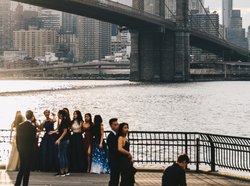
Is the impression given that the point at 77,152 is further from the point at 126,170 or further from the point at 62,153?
the point at 126,170

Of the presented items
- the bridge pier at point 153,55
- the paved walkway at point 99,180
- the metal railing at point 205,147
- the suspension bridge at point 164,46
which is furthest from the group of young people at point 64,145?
the bridge pier at point 153,55

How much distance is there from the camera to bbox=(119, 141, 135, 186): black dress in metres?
12.4

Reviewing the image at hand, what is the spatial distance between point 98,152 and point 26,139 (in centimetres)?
260

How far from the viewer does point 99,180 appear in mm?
15141

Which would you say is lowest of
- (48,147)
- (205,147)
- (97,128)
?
(205,147)

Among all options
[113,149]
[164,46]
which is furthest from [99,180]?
[164,46]

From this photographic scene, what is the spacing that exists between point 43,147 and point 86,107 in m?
50.9

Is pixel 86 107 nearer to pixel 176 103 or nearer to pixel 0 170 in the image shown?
pixel 176 103

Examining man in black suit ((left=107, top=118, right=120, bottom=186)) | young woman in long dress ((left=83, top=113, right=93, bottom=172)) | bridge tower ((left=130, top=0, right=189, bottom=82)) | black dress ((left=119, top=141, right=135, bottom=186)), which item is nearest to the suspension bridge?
bridge tower ((left=130, top=0, right=189, bottom=82))

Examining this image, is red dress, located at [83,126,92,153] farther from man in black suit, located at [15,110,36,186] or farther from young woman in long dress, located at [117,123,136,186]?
young woman in long dress, located at [117,123,136,186]

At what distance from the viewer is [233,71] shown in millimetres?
183125

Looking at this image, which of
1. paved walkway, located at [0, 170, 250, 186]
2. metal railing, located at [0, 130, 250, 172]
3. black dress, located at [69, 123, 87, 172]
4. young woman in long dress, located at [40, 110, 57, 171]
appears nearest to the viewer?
paved walkway, located at [0, 170, 250, 186]

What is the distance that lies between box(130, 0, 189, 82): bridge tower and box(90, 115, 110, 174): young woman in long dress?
117186mm

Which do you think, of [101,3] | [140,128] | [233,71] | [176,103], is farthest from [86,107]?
Result: [233,71]
